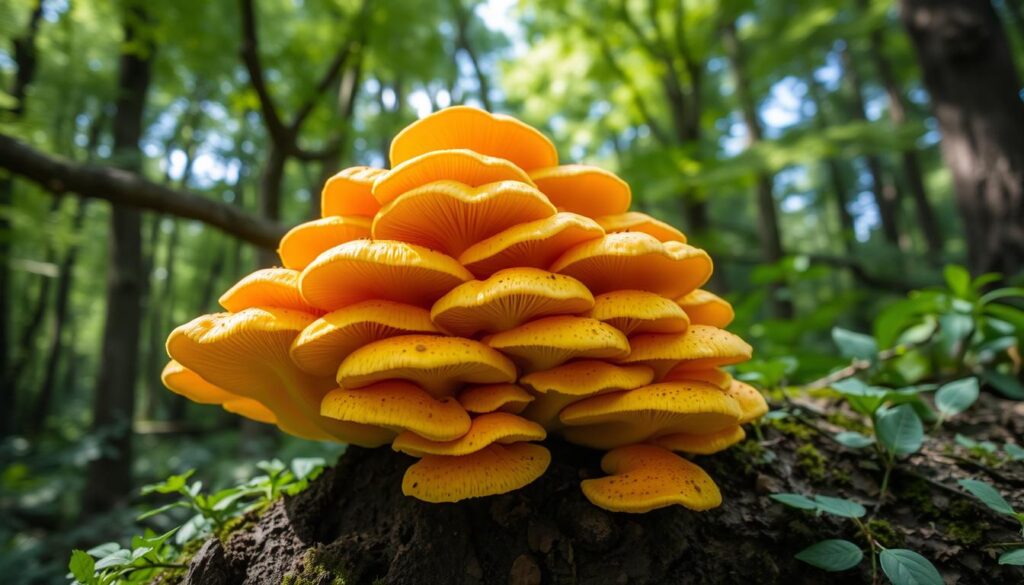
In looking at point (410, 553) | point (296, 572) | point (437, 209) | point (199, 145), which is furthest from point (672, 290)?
point (199, 145)

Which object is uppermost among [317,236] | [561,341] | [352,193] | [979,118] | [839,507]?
[979,118]

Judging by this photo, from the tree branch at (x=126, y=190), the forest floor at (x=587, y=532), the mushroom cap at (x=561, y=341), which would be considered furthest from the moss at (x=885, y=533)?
the tree branch at (x=126, y=190)

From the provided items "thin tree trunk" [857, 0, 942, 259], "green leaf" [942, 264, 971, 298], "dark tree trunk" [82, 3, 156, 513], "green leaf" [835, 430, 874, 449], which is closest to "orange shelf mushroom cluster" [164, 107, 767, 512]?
"green leaf" [835, 430, 874, 449]

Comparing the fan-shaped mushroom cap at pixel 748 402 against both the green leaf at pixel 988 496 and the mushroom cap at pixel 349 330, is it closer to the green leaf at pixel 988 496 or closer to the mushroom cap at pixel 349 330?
the green leaf at pixel 988 496

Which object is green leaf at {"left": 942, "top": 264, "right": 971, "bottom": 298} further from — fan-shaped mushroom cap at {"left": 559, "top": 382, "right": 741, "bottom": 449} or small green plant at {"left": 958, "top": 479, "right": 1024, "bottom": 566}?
fan-shaped mushroom cap at {"left": 559, "top": 382, "right": 741, "bottom": 449}

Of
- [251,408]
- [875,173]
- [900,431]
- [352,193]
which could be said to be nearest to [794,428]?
[900,431]

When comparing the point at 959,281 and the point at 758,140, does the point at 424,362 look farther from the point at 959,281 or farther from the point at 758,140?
the point at 758,140
